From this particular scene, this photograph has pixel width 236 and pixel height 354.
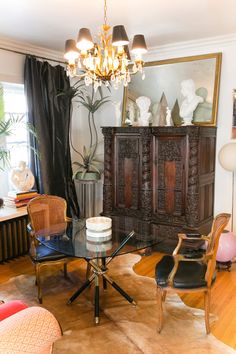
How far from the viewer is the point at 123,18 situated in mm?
3209

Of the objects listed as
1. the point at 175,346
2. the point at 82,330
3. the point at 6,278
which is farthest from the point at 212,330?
the point at 6,278

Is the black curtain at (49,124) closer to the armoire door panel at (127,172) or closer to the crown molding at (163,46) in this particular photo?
the crown molding at (163,46)

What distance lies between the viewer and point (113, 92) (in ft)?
16.1

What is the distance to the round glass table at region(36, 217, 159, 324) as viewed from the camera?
2.57 metres

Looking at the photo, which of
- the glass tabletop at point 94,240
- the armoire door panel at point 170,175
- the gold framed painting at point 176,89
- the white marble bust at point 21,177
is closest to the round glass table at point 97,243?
the glass tabletop at point 94,240

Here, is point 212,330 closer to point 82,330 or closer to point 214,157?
point 82,330

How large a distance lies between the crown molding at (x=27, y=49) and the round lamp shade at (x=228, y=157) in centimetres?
261

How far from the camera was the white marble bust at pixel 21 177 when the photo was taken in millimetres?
3938

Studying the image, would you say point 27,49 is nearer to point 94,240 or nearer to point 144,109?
point 144,109

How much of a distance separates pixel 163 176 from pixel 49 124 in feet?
5.62

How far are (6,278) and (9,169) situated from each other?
137 cm

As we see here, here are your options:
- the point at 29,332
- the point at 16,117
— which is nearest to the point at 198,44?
the point at 16,117

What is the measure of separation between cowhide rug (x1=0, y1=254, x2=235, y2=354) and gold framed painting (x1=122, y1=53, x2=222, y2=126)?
208 cm

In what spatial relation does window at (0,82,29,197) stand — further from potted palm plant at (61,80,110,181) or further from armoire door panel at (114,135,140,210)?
armoire door panel at (114,135,140,210)
